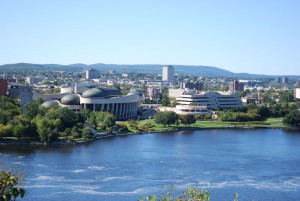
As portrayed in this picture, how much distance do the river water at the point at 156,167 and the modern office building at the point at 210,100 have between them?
12.2 metres

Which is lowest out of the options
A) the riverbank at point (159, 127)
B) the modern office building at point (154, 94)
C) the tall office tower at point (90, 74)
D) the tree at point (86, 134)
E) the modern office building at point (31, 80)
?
the riverbank at point (159, 127)

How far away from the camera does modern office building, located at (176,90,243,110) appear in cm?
3431

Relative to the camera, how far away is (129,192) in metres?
12.0

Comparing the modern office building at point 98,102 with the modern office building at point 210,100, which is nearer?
the modern office building at point 98,102

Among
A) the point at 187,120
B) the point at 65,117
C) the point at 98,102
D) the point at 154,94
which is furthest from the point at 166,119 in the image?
the point at 154,94

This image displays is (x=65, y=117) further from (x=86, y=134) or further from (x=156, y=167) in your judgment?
(x=156, y=167)

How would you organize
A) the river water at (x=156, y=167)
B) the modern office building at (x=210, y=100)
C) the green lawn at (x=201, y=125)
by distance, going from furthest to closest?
the modern office building at (x=210, y=100)
the green lawn at (x=201, y=125)
the river water at (x=156, y=167)

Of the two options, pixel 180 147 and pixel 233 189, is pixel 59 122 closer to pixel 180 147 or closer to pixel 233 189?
pixel 180 147

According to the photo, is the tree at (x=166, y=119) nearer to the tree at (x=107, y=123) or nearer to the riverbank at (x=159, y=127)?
the riverbank at (x=159, y=127)

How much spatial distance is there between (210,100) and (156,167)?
67.1 feet

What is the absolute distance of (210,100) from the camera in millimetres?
35125

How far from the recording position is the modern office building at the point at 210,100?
34312mm

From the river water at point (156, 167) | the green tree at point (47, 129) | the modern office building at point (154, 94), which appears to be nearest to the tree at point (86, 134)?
the river water at point (156, 167)

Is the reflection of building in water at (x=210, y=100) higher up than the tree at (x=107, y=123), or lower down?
higher up
